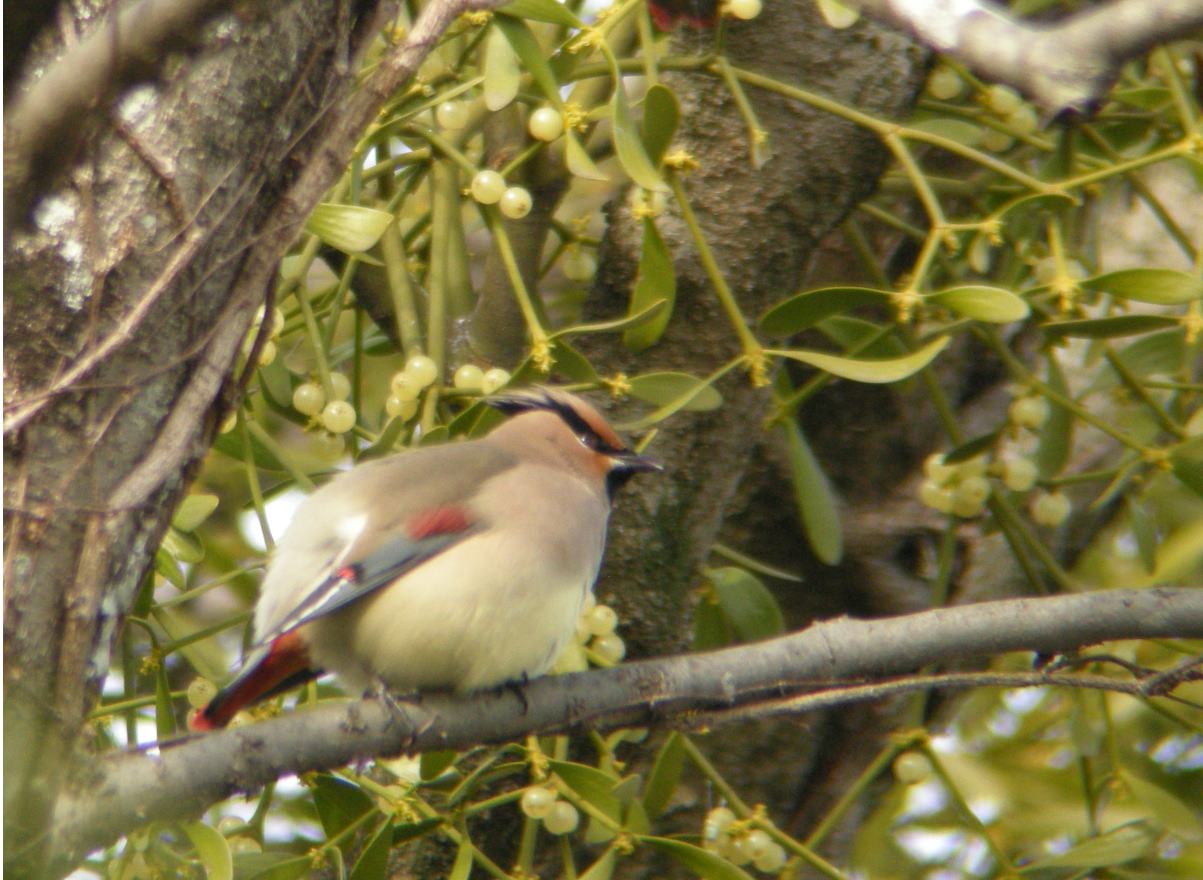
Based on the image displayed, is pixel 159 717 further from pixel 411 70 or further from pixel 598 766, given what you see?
pixel 411 70

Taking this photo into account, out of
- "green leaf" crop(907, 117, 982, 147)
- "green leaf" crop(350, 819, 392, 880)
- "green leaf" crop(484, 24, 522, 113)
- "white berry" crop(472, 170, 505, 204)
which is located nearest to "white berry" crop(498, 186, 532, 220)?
"white berry" crop(472, 170, 505, 204)

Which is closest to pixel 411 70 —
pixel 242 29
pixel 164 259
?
pixel 242 29

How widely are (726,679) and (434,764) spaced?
18.0 inches

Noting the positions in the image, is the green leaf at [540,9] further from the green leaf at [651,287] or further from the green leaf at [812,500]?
the green leaf at [812,500]

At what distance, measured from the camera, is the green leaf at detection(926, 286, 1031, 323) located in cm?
204

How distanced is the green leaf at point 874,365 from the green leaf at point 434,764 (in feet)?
2.29

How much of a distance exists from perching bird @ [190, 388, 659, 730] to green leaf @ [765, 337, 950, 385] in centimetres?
45

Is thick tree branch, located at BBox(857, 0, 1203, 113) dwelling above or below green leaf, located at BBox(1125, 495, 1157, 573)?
above

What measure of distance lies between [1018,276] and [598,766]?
105cm

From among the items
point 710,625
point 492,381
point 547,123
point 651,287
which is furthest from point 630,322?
point 710,625

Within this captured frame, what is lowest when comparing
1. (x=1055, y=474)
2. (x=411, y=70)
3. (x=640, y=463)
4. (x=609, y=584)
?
(x=1055, y=474)

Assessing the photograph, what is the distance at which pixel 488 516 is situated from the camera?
239 centimetres

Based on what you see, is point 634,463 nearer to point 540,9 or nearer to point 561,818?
point 561,818

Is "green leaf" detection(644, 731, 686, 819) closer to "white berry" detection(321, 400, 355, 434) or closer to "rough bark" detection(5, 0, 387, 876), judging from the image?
"white berry" detection(321, 400, 355, 434)
